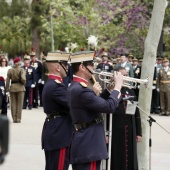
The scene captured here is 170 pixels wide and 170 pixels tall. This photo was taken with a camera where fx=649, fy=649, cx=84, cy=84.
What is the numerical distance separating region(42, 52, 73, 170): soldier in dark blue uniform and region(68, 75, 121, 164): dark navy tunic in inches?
39.3

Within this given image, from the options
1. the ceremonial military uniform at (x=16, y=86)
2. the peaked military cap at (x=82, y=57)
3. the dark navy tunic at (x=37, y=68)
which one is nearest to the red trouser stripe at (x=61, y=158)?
the peaked military cap at (x=82, y=57)

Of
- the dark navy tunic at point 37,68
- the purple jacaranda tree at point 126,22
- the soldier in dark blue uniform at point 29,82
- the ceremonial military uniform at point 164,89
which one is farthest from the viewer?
the purple jacaranda tree at point 126,22

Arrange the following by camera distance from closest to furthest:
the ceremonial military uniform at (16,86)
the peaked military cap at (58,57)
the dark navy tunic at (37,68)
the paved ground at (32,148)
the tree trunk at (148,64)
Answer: the peaked military cap at (58,57), the tree trunk at (148,64), the paved ground at (32,148), the ceremonial military uniform at (16,86), the dark navy tunic at (37,68)

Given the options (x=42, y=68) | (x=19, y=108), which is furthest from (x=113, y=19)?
(x=19, y=108)

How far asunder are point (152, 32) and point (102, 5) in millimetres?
21109

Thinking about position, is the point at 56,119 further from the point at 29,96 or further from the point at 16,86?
Answer: the point at 29,96

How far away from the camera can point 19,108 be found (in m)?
17.3

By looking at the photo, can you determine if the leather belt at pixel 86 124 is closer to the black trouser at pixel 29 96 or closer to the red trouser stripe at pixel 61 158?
the red trouser stripe at pixel 61 158

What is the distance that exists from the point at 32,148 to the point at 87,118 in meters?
6.43

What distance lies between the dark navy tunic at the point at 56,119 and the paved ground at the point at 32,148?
1677 millimetres

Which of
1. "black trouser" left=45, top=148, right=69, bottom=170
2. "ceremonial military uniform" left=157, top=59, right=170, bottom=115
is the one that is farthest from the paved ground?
"ceremonial military uniform" left=157, top=59, right=170, bottom=115

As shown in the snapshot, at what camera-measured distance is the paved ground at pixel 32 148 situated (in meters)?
10.2

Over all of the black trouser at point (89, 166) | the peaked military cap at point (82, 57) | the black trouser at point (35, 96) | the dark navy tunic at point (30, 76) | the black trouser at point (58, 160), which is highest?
the peaked military cap at point (82, 57)

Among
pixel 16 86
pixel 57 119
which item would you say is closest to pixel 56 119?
pixel 57 119
